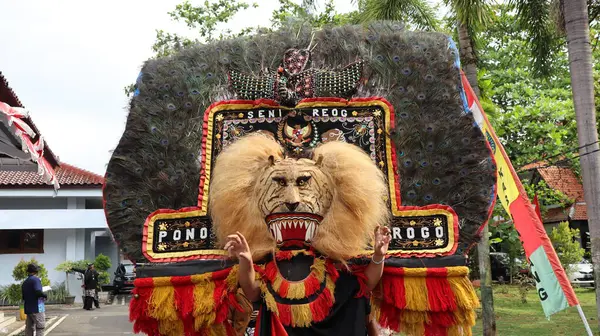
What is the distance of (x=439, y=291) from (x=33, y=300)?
788 centimetres

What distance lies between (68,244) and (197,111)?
20.5 metres

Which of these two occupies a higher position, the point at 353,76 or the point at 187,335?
the point at 353,76

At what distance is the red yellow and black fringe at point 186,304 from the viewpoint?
159 inches

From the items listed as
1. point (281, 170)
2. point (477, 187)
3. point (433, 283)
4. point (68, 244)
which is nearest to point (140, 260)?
point (281, 170)

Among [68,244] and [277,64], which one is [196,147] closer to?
[277,64]

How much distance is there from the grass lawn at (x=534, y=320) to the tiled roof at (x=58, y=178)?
14.6 metres

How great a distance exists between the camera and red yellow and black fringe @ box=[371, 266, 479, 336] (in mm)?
4008

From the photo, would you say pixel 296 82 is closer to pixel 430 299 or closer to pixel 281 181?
pixel 281 181

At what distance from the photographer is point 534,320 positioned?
13648 mm

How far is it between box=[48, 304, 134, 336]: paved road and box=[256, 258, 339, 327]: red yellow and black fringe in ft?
33.2

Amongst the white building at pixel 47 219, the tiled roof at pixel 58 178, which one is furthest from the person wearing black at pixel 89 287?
the tiled roof at pixel 58 178

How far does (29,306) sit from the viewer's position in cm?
995

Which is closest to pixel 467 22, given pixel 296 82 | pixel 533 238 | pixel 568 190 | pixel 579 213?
pixel 533 238

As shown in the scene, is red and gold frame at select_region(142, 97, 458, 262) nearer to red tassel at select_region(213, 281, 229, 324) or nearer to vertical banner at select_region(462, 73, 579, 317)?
red tassel at select_region(213, 281, 229, 324)
